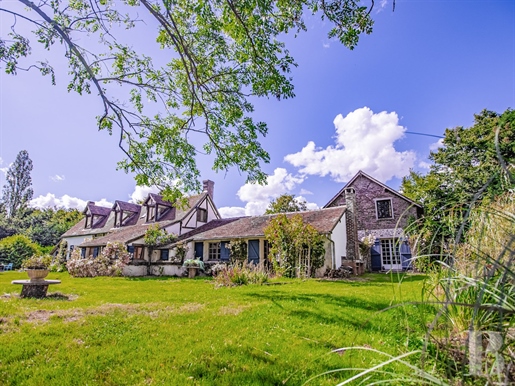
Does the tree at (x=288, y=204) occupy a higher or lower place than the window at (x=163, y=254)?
higher

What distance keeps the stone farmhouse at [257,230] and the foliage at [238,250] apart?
254 mm

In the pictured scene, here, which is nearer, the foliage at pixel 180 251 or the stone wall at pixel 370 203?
the foliage at pixel 180 251

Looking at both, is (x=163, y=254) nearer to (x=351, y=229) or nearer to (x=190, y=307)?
(x=351, y=229)

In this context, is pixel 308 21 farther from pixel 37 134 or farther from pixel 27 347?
pixel 37 134

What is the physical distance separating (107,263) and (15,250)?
53.1 ft

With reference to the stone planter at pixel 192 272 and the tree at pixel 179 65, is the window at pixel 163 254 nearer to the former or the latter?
the stone planter at pixel 192 272

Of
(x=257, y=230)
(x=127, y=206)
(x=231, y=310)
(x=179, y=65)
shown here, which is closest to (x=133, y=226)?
(x=127, y=206)

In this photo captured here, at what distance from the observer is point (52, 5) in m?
5.62

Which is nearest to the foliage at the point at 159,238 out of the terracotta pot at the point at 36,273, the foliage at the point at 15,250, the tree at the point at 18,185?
the terracotta pot at the point at 36,273

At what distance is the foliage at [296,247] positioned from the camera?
47.0 ft

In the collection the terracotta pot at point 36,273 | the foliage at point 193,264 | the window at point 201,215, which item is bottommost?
the foliage at point 193,264

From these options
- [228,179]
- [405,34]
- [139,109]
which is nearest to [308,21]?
[405,34]

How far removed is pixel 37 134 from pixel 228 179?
249 inches

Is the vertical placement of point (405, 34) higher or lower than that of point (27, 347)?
higher
